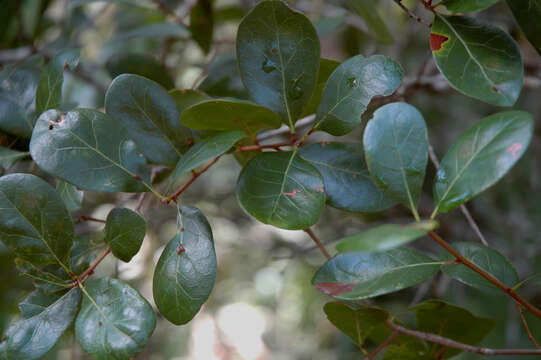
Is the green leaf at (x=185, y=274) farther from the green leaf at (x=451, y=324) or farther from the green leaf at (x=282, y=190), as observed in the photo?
the green leaf at (x=451, y=324)

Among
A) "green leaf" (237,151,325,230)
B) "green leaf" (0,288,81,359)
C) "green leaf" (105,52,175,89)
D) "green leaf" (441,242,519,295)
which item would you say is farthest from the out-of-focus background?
"green leaf" (441,242,519,295)

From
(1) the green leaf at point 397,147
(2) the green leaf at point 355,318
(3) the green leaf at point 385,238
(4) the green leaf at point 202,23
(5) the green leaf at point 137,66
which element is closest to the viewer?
(3) the green leaf at point 385,238

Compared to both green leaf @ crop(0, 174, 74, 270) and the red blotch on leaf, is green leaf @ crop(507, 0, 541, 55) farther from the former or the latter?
green leaf @ crop(0, 174, 74, 270)

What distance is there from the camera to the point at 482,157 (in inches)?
15.8

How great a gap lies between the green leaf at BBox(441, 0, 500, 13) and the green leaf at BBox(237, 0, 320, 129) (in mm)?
158

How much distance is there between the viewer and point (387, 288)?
435mm

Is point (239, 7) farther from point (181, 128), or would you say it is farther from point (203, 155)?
point (203, 155)

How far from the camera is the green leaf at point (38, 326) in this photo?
0.48 meters

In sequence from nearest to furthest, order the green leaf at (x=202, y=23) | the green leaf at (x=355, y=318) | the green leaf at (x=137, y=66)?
the green leaf at (x=355, y=318) → the green leaf at (x=137, y=66) → the green leaf at (x=202, y=23)

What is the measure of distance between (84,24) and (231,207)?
2.84 ft

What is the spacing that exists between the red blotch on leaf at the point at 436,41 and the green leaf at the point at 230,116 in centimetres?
19

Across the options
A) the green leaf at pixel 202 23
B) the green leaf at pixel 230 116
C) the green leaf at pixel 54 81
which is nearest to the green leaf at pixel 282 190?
the green leaf at pixel 230 116

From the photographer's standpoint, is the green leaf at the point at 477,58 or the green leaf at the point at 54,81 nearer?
the green leaf at the point at 477,58

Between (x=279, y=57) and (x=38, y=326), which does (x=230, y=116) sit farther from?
(x=38, y=326)
